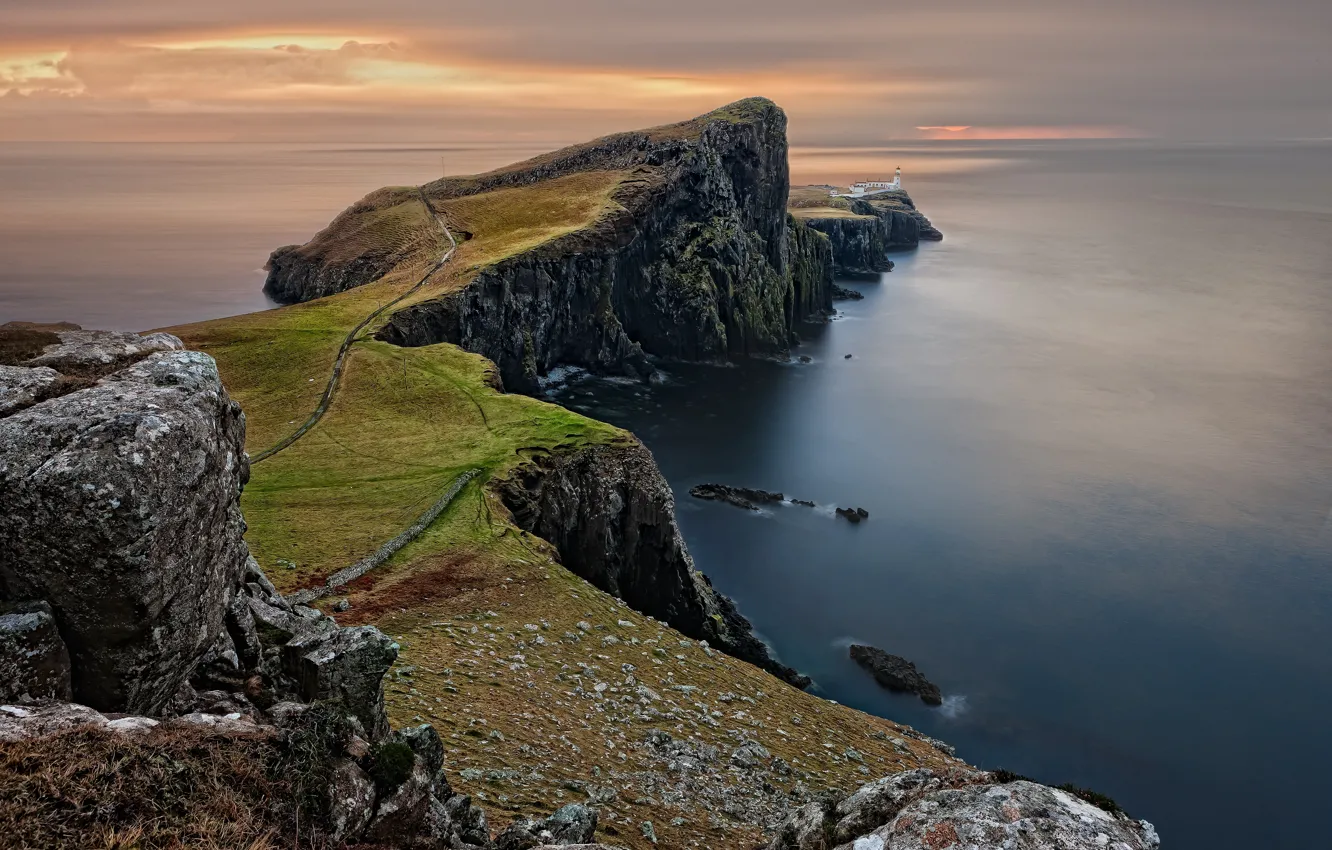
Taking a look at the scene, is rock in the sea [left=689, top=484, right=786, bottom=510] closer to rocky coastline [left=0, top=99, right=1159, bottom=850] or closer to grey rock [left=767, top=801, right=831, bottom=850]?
rocky coastline [left=0, top=99, right=1159, bottom=850]

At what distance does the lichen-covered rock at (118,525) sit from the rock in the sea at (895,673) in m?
55.2

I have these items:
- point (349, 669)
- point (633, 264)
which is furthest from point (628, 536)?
point (633, 264)

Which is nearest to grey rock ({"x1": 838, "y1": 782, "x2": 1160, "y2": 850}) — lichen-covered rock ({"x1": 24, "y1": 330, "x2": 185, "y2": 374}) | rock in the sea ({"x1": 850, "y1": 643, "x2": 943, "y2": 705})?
lichen-covered rock ({"x1": 24, "y1": 330, "x2": 185, "y2": 374})

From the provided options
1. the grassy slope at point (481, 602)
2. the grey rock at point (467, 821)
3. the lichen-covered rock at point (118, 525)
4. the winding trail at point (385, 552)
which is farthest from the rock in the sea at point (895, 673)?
the lichen-covered rock at point (118, 525)

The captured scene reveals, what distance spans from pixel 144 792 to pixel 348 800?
3106 millimetres

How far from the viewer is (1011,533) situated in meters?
91.8

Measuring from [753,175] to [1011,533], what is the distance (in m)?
113

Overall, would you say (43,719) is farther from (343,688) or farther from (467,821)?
(467,821)

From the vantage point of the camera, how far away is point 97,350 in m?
19.3

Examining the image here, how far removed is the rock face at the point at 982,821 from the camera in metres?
14.1

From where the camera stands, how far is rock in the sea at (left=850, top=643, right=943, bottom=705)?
63.9m

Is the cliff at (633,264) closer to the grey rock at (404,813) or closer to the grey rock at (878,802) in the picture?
the grey rock at (404,813)

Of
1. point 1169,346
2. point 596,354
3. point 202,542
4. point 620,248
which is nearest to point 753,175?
point 620,248

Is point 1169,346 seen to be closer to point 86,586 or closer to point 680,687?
point 680,687
